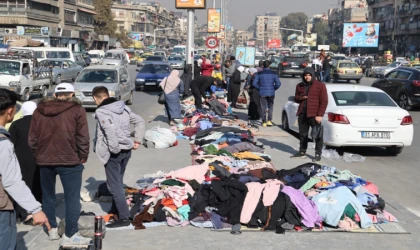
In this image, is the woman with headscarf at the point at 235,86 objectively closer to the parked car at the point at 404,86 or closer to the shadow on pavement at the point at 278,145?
the shadow on pavement at the point at 278,145

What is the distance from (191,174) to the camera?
24.0 feet

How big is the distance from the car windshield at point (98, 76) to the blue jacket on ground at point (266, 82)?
656 centimetres

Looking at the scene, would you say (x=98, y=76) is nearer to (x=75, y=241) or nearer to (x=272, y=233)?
(x=272, y=233)

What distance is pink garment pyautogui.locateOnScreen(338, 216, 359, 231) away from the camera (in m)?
6.05

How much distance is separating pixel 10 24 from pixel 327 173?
58286mm

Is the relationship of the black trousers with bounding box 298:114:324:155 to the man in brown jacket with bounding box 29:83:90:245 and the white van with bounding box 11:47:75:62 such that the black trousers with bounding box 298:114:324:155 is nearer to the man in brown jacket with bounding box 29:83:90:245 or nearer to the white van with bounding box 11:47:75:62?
the man in brown jacket with bounding box 29:83:90:245

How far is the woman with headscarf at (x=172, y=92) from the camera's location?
549 inches

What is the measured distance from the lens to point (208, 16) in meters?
39.8

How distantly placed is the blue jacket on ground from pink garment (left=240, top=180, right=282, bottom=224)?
25.1 feet

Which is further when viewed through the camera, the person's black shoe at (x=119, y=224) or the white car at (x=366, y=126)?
the white car at (x=366, y=126)

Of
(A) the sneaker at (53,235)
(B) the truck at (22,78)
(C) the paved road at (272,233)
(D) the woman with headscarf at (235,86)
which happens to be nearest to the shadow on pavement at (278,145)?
(C) the paved road at (272,233)

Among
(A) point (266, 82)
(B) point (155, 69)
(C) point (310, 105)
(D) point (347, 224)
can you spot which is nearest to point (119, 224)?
(D) point (347, 224)

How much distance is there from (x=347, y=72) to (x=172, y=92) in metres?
25.6

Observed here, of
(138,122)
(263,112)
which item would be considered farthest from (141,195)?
(263,112)
